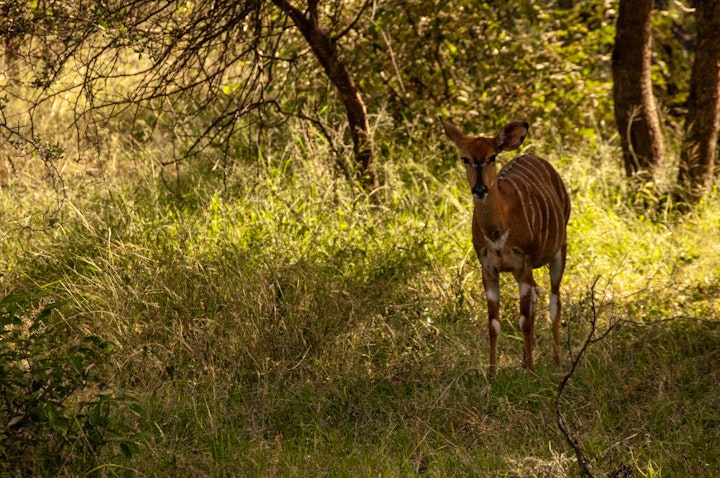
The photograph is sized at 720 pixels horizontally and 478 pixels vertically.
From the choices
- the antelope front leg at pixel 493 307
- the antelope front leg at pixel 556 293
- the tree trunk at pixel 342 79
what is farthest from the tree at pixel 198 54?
the antelope front leg at pixel 556 293

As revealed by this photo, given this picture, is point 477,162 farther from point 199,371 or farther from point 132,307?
point 132,307

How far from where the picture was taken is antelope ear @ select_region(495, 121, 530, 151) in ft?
16.0

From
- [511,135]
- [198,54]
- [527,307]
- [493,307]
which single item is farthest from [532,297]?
[198,54]

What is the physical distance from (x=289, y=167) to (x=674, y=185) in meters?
2.93

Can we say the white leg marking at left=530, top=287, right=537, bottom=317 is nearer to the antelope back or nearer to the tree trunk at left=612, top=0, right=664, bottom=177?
the antelope back

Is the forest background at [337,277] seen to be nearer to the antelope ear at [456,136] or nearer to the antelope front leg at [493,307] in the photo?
the antelope front leg at [493,307]

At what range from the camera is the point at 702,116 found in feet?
25.3

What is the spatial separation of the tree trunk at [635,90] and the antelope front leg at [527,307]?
114 inches

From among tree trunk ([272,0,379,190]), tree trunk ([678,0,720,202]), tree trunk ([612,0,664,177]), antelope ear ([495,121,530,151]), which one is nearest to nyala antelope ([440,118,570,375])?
antelope ear ([495,121,530,151])

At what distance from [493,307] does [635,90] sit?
3.38 metres

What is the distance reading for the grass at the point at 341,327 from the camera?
4.36 meters

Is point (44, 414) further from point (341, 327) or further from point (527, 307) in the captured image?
point (527, 307)

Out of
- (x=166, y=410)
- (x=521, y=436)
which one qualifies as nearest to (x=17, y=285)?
(x=166, y=410)

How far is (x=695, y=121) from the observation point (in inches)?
305
